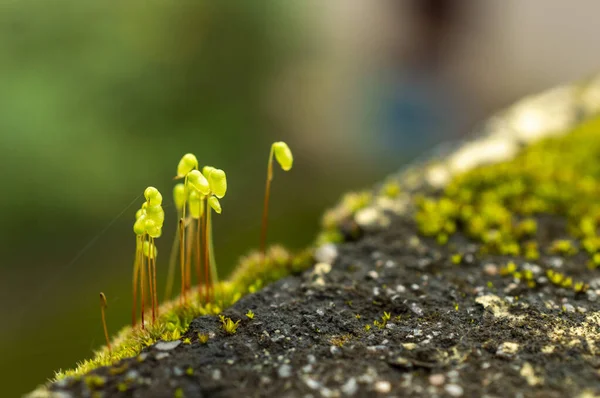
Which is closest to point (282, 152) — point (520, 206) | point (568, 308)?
point (568, 308)

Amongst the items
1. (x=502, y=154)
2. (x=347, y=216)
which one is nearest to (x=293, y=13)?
(x=502, y=154)

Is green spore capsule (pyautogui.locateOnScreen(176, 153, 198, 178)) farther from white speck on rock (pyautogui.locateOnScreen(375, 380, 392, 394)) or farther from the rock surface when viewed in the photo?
white speck on rock (pyautogui.locateOnScreen(375, 380, 392, 394))

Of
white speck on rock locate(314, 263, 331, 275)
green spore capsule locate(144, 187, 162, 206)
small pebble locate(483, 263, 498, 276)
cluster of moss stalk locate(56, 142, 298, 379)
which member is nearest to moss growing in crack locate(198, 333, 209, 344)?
cluster of moss stalk locate(56, 142, 298, 379)

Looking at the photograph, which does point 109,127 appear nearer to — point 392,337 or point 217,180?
point 217,180

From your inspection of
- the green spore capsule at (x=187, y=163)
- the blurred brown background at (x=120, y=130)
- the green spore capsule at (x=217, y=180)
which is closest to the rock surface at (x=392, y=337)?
the green spore capsule at (x=217, y=180)

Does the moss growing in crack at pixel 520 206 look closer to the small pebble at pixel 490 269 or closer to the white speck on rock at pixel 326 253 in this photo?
the small pebble at pixel 490 269

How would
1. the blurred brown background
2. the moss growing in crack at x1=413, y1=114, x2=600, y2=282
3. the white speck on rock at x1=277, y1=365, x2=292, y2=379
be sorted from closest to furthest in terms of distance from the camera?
the white speck on rock at x1=277, y1=365, x2=292, y2=379 → the moss growing in crack at x1=413, y1=114, x2=600, y2=282 → the blurred brown background

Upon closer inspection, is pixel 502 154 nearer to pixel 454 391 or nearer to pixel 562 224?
pixel 562 224

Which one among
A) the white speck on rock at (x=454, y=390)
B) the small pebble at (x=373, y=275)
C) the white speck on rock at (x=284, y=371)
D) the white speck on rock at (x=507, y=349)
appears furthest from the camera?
the small pebble at (x=373, y=275)
